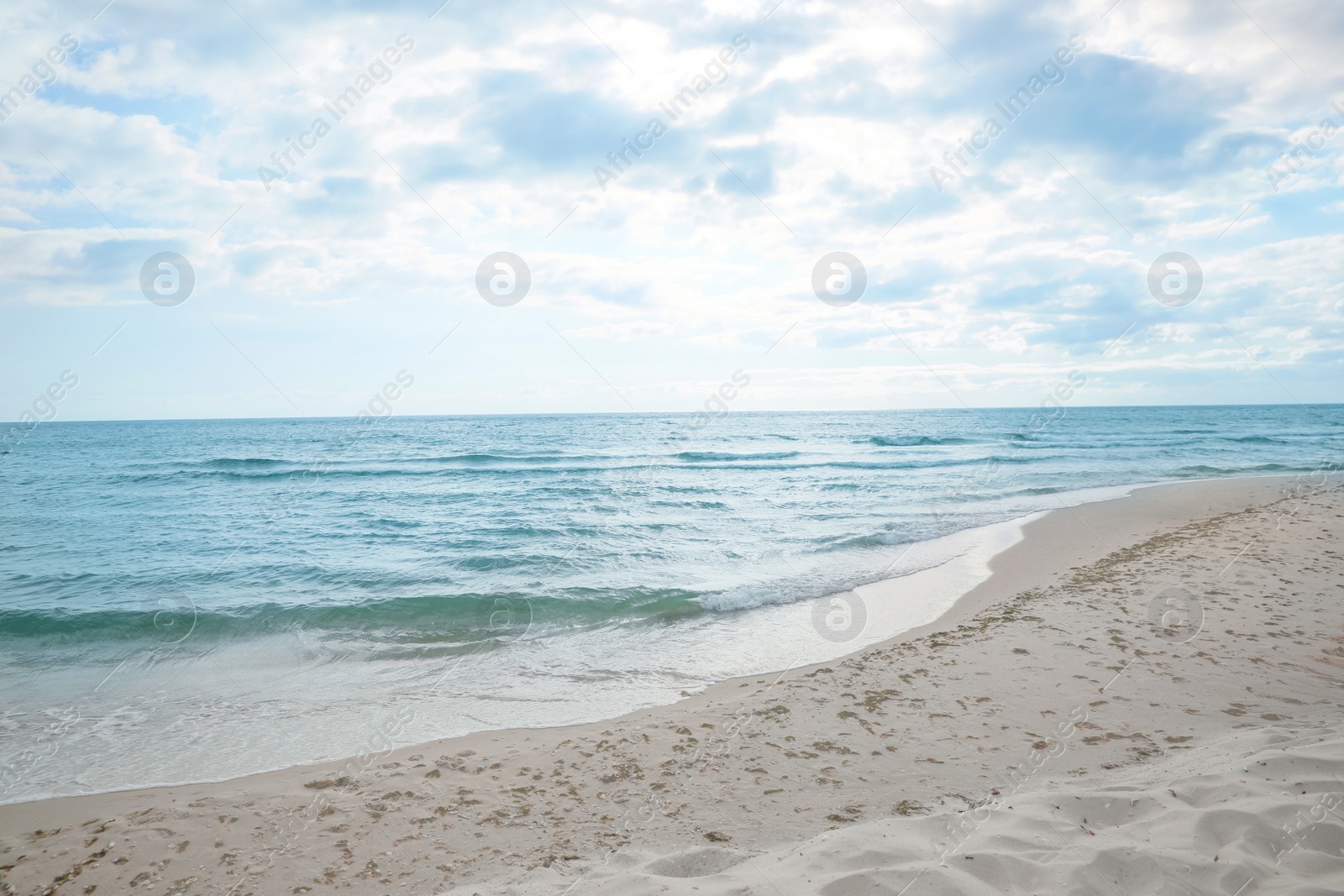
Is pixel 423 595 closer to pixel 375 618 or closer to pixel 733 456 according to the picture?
pixel 375 618

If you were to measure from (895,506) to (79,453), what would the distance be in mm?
58160

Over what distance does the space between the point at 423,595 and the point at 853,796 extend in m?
8.78

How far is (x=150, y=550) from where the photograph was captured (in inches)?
605

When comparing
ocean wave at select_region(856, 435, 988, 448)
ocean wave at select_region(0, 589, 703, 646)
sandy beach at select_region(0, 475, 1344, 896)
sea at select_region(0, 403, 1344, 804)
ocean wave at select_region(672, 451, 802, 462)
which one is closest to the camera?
sandy beach at select_region(0, 475, 1344, 896)

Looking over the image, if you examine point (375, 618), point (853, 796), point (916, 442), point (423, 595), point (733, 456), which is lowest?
point (853, 796)

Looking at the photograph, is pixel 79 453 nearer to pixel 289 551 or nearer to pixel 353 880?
pixel 289 551

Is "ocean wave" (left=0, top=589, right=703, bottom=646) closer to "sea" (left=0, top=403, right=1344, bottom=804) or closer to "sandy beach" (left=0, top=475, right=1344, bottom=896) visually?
"sea" (left=0, top=403, right=1344, bottom=804)

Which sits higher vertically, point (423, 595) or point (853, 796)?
point (423, 595)

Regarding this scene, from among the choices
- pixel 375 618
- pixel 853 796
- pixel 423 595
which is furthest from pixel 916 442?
pixel 853 796

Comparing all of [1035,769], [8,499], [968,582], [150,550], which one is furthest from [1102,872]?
[8,499]

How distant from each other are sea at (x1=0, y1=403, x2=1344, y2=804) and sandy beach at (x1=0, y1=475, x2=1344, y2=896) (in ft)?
2.59

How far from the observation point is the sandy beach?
3535mm

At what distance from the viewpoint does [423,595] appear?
37.2ft

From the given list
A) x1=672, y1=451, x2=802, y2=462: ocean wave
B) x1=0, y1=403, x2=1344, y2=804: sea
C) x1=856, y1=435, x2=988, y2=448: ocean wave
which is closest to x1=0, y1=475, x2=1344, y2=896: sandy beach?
x1=0, y1=403, x2=1344, y2=804: sea
